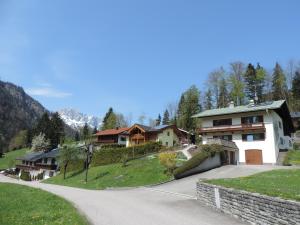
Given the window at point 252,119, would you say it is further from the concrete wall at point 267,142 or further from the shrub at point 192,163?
the shrub at point 192,163

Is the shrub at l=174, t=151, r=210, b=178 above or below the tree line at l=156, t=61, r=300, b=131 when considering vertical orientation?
below

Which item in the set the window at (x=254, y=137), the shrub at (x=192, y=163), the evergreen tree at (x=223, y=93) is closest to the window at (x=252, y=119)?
the window at (x=254, y=137)

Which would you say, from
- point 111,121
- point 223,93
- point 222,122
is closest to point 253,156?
point 222,122

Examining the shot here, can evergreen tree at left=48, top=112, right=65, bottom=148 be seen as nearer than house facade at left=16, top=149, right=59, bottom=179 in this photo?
No

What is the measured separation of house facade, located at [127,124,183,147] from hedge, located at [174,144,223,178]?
85.8 ft

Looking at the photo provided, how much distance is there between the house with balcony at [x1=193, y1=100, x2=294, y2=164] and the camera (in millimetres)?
42781

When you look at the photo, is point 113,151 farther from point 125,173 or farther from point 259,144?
point 259,144

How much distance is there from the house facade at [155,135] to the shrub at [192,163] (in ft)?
92.4

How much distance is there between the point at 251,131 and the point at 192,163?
1424 cm

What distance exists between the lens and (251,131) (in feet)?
146

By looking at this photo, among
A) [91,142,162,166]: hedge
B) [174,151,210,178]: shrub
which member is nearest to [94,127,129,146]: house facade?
[91,142,162,166]: hedge

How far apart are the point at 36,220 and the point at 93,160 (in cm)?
4362

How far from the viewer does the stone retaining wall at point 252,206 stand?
414 inches

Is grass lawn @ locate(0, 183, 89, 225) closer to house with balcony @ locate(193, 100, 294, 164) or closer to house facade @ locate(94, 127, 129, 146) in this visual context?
house with balcony @ locate(193, 100, 294, 164)
